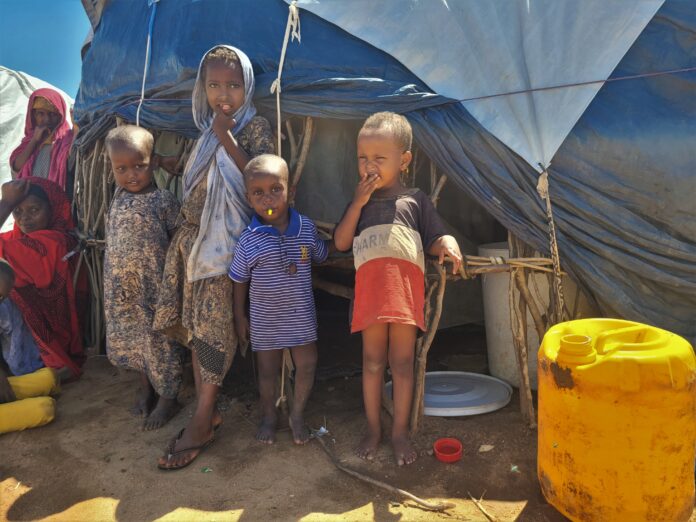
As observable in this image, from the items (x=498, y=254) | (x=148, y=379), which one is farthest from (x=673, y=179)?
(x=148, y=379)

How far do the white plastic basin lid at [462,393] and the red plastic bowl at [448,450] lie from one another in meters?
0.34

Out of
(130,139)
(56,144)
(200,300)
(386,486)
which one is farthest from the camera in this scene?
(56,144)

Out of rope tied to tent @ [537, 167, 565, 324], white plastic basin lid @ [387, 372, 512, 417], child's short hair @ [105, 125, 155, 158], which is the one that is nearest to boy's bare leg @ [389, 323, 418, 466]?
white plastic basin lid @ [387, 372, 512, 417]

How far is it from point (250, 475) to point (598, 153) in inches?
81.0

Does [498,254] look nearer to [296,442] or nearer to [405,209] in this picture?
[405,209]

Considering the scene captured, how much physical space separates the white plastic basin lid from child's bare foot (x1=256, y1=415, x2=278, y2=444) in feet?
2.16

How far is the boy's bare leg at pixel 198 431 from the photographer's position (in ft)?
8.02

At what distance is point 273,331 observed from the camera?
2.55 m

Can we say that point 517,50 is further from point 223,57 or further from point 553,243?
point 223,57

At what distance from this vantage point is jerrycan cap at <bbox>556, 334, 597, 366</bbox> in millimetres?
1735

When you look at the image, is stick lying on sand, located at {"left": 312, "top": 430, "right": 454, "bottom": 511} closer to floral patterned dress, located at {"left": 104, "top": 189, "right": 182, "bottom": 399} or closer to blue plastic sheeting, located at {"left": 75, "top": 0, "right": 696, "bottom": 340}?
floral patterned dress, located at {"left": 104, "top": 189, "right": 182, "bottom": 399}

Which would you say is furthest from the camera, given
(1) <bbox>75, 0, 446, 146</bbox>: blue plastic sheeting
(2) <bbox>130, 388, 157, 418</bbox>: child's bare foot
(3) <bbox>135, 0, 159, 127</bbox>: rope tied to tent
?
(3) <bbox>135, 0, 159, 127</bbox>: rope tied to tent

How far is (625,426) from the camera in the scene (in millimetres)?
1697

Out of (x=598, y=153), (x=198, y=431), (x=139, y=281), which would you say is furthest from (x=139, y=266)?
(x=598, y=153)
